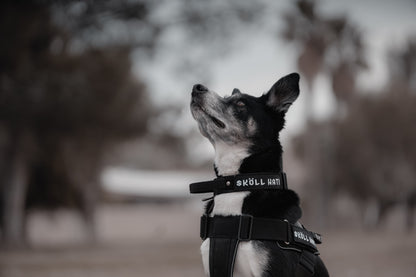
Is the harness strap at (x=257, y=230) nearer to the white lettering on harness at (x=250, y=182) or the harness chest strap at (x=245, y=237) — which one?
the harness chest strap at (x=245, y=237)

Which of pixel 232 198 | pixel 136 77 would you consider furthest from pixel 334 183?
pixel 232 198

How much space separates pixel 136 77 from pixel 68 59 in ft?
18.6

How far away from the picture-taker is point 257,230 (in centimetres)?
370

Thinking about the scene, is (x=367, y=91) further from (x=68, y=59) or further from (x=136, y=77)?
(x=68, y=59)

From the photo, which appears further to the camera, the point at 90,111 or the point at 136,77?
the point at 136,77

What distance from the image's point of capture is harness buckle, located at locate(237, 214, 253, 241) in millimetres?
3697

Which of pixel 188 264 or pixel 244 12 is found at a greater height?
pixel 244 12

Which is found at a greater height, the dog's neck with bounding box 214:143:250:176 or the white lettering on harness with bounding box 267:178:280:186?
the dog's neck with bounding box 214:143:250:176

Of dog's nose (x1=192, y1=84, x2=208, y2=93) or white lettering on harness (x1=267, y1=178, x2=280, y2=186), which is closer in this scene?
white lettering on harness (x1=267, y1=178, x2=280, y2=186)

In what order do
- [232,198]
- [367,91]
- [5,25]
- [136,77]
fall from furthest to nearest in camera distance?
[367,91] → [136,77] → [5,25] → [232,198]

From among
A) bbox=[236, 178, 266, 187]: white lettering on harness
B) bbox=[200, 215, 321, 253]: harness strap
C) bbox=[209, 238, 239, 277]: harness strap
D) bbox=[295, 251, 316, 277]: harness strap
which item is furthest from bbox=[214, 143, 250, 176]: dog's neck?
bbox=[295, 251, 316, 277]: harness strap

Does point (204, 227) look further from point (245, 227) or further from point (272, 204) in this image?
point (272, 204)

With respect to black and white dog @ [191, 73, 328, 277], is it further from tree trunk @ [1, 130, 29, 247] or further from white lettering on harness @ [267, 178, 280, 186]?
tree trunk @ [1, 130, 29, 247]

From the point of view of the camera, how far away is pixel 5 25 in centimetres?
1733
